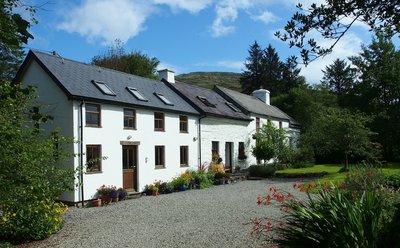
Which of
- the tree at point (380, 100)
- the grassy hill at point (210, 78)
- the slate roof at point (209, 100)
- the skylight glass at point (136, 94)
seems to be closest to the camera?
the skylight glass at point (136, 94)

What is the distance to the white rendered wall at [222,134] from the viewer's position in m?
Answer: 26.2

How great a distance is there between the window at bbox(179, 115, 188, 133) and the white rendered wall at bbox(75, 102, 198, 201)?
0.87 ft

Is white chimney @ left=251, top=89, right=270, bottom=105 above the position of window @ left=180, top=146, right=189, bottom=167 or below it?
above

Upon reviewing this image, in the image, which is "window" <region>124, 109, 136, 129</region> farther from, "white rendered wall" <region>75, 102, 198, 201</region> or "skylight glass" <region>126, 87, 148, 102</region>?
"skylight glass" <region>126, 87, 148, 102</region>

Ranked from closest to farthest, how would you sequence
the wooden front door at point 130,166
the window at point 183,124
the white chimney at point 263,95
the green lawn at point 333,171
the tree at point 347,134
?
1. the wooden front door at point 130,166
2. the green lawn at point 333,171
3. the window at point 183,124
4. the tree at point 347,134
5. the white chimney at point 263,95

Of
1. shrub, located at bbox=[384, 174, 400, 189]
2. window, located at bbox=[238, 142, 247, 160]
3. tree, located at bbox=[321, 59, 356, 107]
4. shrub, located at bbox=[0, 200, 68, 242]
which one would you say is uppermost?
tree, located at bbox=[321, 59, 356, 107]

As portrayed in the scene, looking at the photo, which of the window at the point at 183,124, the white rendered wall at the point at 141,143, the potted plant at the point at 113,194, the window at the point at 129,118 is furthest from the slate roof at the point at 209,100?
the potted plant at the point at 113,194

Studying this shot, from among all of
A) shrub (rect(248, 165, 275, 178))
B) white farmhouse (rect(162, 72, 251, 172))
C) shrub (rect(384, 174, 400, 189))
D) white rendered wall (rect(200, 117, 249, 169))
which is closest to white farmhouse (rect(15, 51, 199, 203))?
white rendered wall (rect(200, 117, 249, 169))

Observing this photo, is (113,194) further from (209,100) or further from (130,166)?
(209,100)

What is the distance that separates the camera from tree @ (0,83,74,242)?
21.2 ft

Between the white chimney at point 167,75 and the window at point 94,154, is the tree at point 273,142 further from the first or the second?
the window at point 94,154

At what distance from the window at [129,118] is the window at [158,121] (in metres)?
1.91

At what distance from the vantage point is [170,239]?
9.41 meters

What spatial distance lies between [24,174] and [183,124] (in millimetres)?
17644
